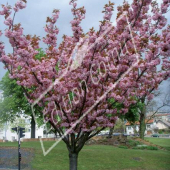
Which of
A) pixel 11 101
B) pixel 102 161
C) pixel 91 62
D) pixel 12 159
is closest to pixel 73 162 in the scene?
pixel 91 62

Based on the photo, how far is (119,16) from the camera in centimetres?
770

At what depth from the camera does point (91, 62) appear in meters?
7.66

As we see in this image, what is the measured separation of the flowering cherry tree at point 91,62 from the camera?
7609 mm

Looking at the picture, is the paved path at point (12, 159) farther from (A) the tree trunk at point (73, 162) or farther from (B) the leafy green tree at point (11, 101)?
(B) the leafy green tree at point (11, 101)

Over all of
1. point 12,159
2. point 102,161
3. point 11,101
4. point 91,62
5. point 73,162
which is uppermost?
point 11,101

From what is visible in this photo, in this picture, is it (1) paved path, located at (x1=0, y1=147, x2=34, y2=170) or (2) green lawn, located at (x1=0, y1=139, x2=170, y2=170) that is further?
(2) green lawn, located at (x1=0, y1=139, x2=170, y2=170)

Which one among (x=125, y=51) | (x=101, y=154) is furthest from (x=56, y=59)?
(x=101, y=154)

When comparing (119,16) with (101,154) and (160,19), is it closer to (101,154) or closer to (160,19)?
(160,19)

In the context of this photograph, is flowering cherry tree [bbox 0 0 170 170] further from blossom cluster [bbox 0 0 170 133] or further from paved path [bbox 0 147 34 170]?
paved path [bbox 0 147 34 170]

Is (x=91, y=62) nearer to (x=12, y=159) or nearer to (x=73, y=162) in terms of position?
(x=73, y=162)

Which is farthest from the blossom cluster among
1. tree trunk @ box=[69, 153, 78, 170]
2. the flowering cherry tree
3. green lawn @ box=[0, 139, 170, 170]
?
green lawn @ box=[0, 139, 170, 170]

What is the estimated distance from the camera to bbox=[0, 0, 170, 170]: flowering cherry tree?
25.0ft

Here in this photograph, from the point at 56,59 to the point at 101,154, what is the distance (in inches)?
551

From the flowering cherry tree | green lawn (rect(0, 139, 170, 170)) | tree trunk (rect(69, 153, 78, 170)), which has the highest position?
the flowering cherry tree
